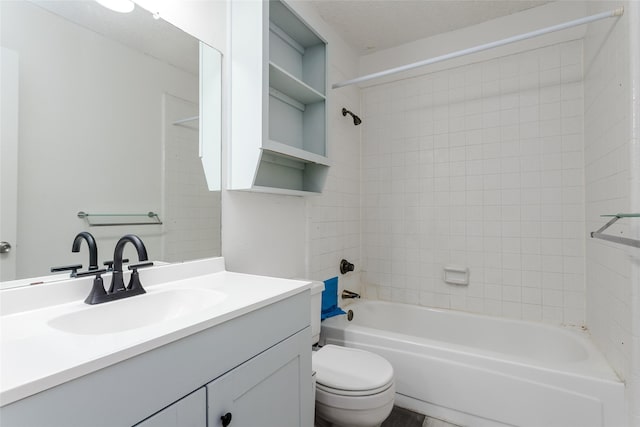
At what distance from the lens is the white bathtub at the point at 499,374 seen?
55.4 inches

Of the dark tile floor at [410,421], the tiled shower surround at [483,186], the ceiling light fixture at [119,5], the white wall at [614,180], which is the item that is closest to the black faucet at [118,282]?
the ceiling light fixture at [119,5]

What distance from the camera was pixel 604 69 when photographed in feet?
5.34

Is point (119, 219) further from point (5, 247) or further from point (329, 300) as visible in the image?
point (329, 300)

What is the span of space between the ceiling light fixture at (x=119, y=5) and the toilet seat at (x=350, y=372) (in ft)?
5.51

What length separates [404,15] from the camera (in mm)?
2184

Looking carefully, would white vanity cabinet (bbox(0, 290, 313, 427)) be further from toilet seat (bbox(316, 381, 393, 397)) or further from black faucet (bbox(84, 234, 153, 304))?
black faucet (bbox(84, 234, 153, 304))

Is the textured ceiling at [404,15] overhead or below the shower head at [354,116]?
overhead

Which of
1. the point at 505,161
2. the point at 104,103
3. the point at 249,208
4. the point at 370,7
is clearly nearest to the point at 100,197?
the point at 104,103

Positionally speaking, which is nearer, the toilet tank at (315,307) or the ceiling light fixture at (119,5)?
the ceiling light fixture at (119,5)

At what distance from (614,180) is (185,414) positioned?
1.96m

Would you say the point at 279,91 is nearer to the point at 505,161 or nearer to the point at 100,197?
the point at 100,197

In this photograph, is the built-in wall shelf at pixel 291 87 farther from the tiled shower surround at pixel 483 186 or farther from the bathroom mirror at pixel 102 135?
the tiled shower surround at pixel 483 186

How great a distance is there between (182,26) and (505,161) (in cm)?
214

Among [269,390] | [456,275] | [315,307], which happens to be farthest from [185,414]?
[456,275]
